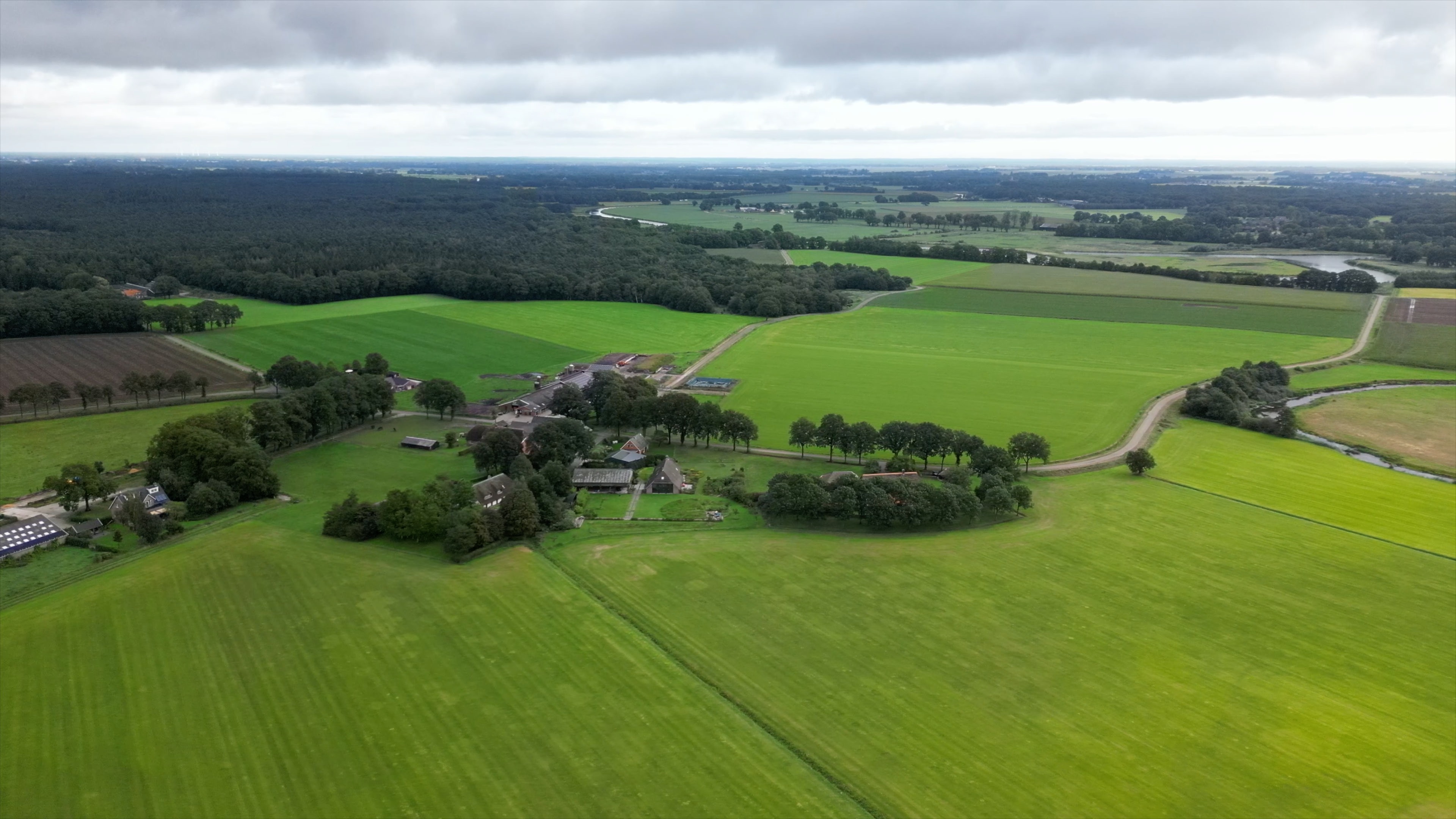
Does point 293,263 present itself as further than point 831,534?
Yes

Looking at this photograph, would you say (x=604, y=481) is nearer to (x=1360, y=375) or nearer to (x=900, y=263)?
(x=1360, y=375)

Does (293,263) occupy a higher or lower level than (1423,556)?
higher

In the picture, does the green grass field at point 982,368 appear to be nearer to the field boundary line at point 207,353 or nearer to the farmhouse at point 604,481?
the farmhouse at point 604,481

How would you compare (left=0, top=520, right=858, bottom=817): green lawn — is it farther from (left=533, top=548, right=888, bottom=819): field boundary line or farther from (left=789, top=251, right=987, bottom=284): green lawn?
(left=789, top=251, right=987, bottom=284): green lawn

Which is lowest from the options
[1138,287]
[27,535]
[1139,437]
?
[1139,437]

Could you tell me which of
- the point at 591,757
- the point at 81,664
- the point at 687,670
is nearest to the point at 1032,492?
the point at 687,670

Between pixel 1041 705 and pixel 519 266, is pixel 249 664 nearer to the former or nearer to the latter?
pixel 1041 705

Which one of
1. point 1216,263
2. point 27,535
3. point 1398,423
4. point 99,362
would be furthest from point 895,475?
point 1216,263
